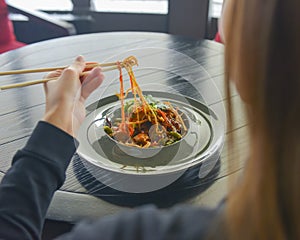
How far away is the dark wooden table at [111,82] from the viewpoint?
0.86 meters

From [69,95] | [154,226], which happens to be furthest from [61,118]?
[154,226]

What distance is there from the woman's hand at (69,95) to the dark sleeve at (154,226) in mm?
363

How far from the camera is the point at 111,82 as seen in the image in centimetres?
132

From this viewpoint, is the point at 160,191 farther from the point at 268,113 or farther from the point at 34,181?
the point at 268,113

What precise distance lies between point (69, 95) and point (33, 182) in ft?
0.71

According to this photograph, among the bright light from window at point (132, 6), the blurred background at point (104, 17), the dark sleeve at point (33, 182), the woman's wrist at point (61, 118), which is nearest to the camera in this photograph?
the dark sleeve at point (33, 182)

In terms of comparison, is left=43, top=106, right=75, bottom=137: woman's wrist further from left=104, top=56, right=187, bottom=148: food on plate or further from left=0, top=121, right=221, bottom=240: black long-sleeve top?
left=104, top=56, right=187, bottom=148: food on plate

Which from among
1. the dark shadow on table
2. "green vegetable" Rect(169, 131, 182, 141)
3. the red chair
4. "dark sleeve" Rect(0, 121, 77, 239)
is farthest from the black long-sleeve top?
the red chair

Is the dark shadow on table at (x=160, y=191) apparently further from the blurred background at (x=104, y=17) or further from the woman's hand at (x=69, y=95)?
the blurred background at (x=104, y=17)

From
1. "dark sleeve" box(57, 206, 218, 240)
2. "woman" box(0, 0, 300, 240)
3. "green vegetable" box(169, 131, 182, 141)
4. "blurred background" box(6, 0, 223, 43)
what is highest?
"woman" box(0, 0, 300, 240)

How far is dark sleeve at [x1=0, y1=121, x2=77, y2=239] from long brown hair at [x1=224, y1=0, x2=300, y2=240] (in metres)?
0.38

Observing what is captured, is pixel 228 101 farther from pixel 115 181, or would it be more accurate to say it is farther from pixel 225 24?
pixel 115 181

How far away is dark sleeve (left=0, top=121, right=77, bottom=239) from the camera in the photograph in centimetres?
72

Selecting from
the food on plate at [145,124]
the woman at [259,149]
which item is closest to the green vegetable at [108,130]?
the food on plate at [145,124]
